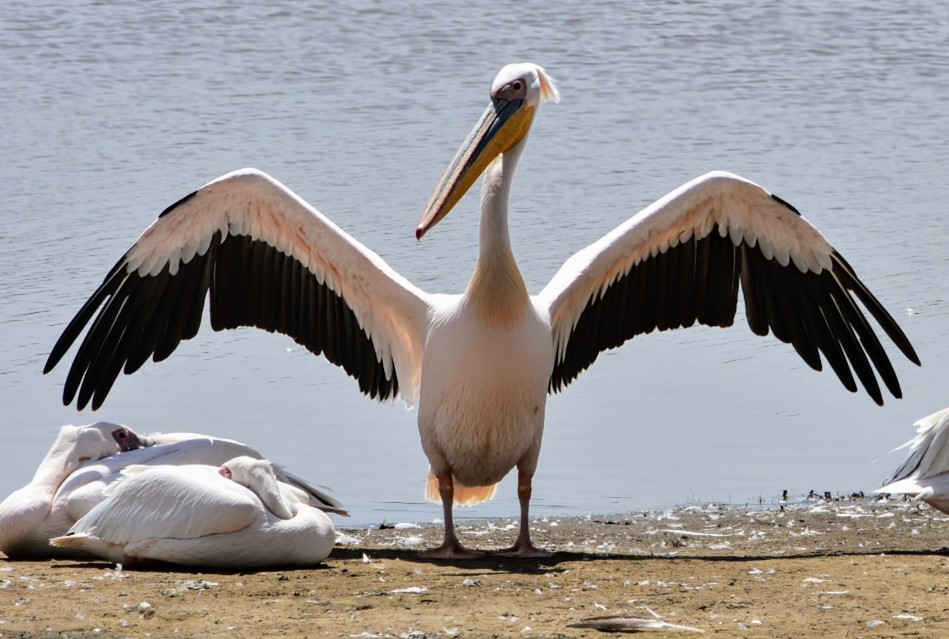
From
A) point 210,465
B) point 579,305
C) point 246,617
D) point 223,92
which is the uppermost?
point 223,92

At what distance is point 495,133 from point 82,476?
2.09m

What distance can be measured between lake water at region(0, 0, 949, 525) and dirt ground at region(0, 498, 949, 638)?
1102 millimetres

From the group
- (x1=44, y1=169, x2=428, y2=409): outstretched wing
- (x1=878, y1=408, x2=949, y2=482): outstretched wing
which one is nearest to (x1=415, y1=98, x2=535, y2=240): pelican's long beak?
(x1=44, y1=169, x2=428, y2=409): outstretched wing

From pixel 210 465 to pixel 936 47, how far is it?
14.0 m

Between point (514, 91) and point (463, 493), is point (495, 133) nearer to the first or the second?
point (514, 91)

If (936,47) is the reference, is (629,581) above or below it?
below

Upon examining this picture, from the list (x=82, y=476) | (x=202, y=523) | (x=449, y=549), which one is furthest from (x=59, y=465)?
(x=449, y=549)

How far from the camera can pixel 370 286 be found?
757 centimetres

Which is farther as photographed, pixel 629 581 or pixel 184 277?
pixel 184 277

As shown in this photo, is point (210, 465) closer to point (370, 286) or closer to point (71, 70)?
point (370, 286)

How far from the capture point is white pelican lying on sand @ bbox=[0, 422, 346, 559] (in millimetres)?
6738

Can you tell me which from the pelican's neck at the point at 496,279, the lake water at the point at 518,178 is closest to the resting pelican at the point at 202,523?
the pelican's neck at the point at 496,279

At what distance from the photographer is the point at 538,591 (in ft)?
20.1

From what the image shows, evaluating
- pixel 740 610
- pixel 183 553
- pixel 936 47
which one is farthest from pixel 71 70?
pixel 740 610
